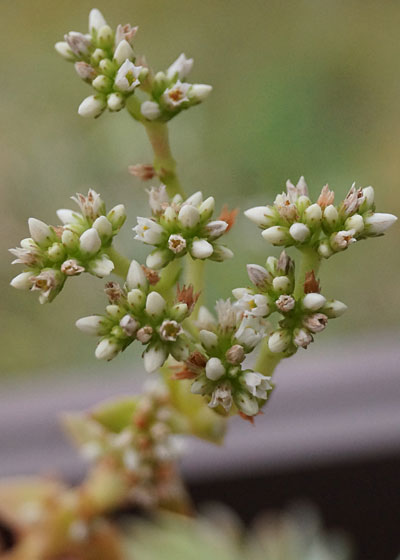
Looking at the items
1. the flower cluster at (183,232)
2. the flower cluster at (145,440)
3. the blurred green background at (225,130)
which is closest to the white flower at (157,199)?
the flower cluster at (183,232)

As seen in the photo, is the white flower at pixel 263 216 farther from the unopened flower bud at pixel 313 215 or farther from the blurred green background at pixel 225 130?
the blurred green background at pixel 225 130

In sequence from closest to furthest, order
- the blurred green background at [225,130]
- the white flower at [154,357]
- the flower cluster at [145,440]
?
the white flower at [154,357], the flower cluster at [145,440], the blurred green background at [225,130]

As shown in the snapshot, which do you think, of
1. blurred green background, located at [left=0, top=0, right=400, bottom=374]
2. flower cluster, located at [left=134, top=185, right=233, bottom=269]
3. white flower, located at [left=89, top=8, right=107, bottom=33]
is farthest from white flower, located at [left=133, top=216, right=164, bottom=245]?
blurred green background, located at [left=0, top=0, right=400, bottom=374]

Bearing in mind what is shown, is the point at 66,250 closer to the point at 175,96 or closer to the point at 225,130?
the point at 175,96

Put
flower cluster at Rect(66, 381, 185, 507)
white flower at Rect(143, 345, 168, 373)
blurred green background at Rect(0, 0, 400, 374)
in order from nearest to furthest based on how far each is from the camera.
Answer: white flower at Rect(143, 345, 168, 373), flower cluster at Rect(66, 381, 185, 507), blurred green background at Rect(0, 0, 400, 374)

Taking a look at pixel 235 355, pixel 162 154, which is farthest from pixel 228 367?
pixel 162 154

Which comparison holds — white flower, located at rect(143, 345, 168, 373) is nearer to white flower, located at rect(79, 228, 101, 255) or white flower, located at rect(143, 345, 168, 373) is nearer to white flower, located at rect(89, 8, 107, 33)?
white flower, located at rect(79, 228, 101, 255)
